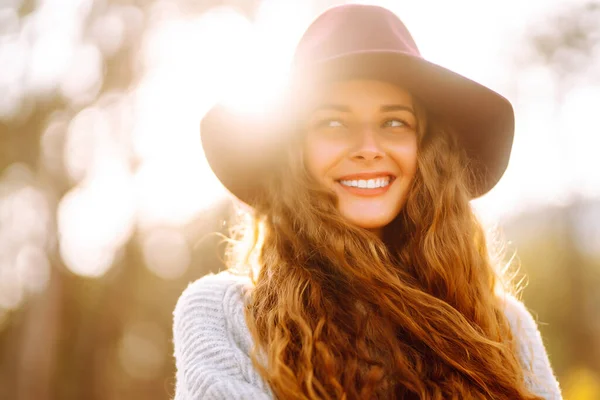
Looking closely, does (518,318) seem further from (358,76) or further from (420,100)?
(358,76)

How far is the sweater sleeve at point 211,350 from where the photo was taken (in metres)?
1.92

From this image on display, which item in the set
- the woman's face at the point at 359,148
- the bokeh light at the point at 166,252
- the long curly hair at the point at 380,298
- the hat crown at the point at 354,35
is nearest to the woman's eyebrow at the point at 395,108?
the woman's face at the point at 359,148

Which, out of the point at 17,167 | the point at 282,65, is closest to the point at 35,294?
the point at 17,167

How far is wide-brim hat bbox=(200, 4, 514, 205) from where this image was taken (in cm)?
225

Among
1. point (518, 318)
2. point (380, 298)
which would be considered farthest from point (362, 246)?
point (518, 318)

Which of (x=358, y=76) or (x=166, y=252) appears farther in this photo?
(x=166, y=252)

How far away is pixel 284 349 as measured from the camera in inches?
77.7

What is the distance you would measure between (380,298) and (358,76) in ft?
2.72

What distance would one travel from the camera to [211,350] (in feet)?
6.59

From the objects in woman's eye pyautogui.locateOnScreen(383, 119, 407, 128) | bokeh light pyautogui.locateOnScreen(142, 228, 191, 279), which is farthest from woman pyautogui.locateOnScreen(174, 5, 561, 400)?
bokeh light pyautogui.locateOnScreen(142, 228, 191, 279)

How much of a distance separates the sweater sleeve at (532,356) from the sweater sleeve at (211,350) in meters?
1.05

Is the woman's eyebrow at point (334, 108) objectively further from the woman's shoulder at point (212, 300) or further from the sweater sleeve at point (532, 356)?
the sweater sleeve at point (532, 356)

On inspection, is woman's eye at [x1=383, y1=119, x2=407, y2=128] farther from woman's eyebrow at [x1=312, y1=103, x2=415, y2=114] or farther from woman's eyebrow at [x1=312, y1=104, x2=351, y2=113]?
woman's eyebrow at [x1=312, y1=104, x2=351, y2=113]

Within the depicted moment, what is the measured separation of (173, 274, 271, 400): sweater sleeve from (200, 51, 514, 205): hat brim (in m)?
0.52
